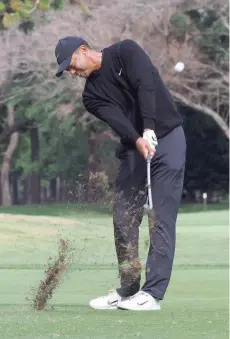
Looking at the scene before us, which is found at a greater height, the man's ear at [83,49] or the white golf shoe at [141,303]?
the man's ear at [83,49]

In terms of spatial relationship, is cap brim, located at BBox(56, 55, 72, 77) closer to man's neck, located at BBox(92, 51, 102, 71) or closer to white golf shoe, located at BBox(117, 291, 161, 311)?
man's neck, located at BBox(92, 51, 102, 71)

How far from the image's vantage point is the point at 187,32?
155 feet

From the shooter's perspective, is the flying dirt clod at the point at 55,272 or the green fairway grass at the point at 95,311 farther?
the flying dirt clod at the point at 55,272

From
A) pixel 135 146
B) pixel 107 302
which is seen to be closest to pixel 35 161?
pixel 107 302

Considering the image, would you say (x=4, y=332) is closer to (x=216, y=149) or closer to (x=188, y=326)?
(x=188, y=326)

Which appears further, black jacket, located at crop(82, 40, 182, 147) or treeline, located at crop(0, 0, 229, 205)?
treeline, located at crop(0, 0, 229, 205)

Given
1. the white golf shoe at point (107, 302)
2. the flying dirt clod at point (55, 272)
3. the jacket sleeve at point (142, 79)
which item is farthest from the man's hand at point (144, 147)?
the white golf shoe at point (107, 302)

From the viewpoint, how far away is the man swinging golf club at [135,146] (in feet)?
22.2

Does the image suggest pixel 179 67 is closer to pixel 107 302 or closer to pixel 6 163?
pixel 6 163

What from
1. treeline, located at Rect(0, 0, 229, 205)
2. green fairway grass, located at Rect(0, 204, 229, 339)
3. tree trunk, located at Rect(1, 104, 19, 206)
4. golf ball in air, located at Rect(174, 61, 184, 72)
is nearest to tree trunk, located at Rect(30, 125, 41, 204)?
tree trunk, located at Rect(1, 104, 19, 206)

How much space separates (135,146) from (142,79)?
403 mm

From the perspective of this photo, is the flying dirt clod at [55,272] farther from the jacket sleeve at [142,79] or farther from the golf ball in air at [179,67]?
the golf ball in air at [179,67]

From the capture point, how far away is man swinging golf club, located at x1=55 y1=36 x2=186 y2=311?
22.2 ft

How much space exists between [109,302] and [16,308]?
57cm
